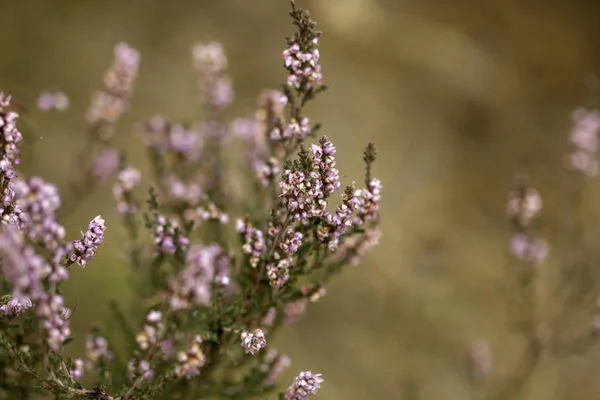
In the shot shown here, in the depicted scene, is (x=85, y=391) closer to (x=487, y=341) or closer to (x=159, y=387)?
(x=159, y=387)

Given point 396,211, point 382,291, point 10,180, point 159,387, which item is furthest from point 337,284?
point 10,180

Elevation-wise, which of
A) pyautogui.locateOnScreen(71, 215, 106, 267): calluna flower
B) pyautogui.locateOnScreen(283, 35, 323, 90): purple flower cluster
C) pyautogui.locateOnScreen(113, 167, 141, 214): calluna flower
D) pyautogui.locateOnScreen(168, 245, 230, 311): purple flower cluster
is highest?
pyautogui.locateOnScreen(113, 167, 141, 214): calluna flower

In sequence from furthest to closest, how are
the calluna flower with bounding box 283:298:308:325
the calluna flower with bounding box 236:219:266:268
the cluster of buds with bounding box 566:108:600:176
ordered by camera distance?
the cluster of buds with bounding box 566:108:600:176 < the calluna flower with bounding box 283:298:308:325 < the calluna flower with bounding box 236:219:266:268

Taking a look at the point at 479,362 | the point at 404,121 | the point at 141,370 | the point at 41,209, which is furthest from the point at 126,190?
the point at 404,121

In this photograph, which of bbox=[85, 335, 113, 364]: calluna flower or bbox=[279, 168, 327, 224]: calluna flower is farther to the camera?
bbox=[85, 335, 113, 364]: calluna flower

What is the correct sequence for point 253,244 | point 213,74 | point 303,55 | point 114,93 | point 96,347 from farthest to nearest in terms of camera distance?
point 114,93 < point 213,74 < point 96,347 < point 253,244 < point 303,55

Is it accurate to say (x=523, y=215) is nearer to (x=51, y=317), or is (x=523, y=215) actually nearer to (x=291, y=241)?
(x=291, y=241)

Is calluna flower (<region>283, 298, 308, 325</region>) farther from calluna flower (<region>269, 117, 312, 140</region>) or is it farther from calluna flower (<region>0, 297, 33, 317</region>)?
calluna flower (<region>0, 297, 33, 317</region>)

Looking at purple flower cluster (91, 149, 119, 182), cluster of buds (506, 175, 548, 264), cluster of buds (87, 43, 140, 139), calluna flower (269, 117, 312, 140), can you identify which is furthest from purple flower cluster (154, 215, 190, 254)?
cluster of buds (506, 175, 548, 264)
